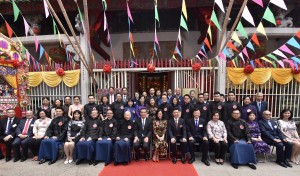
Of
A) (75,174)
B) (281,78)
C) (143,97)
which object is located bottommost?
(75,174)

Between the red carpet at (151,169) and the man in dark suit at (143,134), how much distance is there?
10.8 inches

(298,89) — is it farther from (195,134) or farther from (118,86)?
(118,86)

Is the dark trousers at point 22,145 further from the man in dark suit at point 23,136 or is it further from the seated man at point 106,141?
the seated man at point 106,141

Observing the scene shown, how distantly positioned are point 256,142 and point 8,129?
600 cm

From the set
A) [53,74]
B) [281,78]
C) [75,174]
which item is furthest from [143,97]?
[281,78]

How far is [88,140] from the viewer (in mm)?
4191

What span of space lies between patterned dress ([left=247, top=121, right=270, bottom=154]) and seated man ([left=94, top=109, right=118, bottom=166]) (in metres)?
3.20

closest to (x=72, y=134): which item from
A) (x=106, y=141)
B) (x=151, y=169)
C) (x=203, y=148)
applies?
(x=106, y=141)

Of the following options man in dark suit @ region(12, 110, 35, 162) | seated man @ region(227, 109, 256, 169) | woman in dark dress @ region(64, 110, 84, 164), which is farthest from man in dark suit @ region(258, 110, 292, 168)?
man in dark suit @ region(12, 110, 35, 162)

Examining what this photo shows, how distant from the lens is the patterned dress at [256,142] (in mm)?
4129

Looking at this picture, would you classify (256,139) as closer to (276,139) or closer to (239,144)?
(276,139)

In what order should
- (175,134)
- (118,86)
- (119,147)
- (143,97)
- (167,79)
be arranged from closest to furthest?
1. (119,147)
2. (175,134)
3. (143,97)
4. (118,86)
5. (167,79)

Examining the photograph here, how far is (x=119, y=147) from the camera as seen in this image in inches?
160

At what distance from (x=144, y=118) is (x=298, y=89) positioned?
19.9ft
